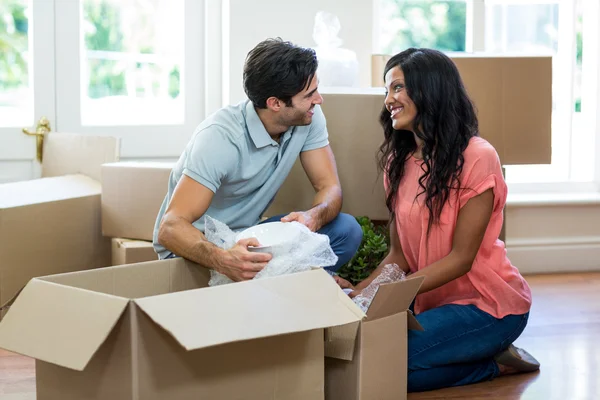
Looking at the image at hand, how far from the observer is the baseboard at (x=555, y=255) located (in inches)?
147

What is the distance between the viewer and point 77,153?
10.5 ft

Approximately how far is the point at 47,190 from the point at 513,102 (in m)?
1.59

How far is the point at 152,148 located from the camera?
3.62m

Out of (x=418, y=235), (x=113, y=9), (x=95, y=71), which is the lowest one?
(x=418, y=235)

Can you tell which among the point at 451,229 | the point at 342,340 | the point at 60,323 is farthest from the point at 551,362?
the point at 60,323

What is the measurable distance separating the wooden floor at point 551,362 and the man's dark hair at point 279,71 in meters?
0.86

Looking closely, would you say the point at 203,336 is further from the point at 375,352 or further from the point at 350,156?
the point at 350,156

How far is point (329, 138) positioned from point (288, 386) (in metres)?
1.10

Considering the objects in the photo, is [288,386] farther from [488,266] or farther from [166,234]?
[488,266]

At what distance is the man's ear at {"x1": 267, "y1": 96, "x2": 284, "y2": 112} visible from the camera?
232cm

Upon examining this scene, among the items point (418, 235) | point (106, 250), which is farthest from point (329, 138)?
point (106, 250)

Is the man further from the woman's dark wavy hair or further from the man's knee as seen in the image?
the woman's dark wavy hair

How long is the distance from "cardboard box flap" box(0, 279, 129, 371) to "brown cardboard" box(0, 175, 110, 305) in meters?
1.09

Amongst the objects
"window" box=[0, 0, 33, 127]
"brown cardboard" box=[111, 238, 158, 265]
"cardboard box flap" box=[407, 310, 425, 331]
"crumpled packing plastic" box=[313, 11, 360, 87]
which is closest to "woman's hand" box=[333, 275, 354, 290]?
"cardboard box flap" box=[407, 310, 425, 331]
